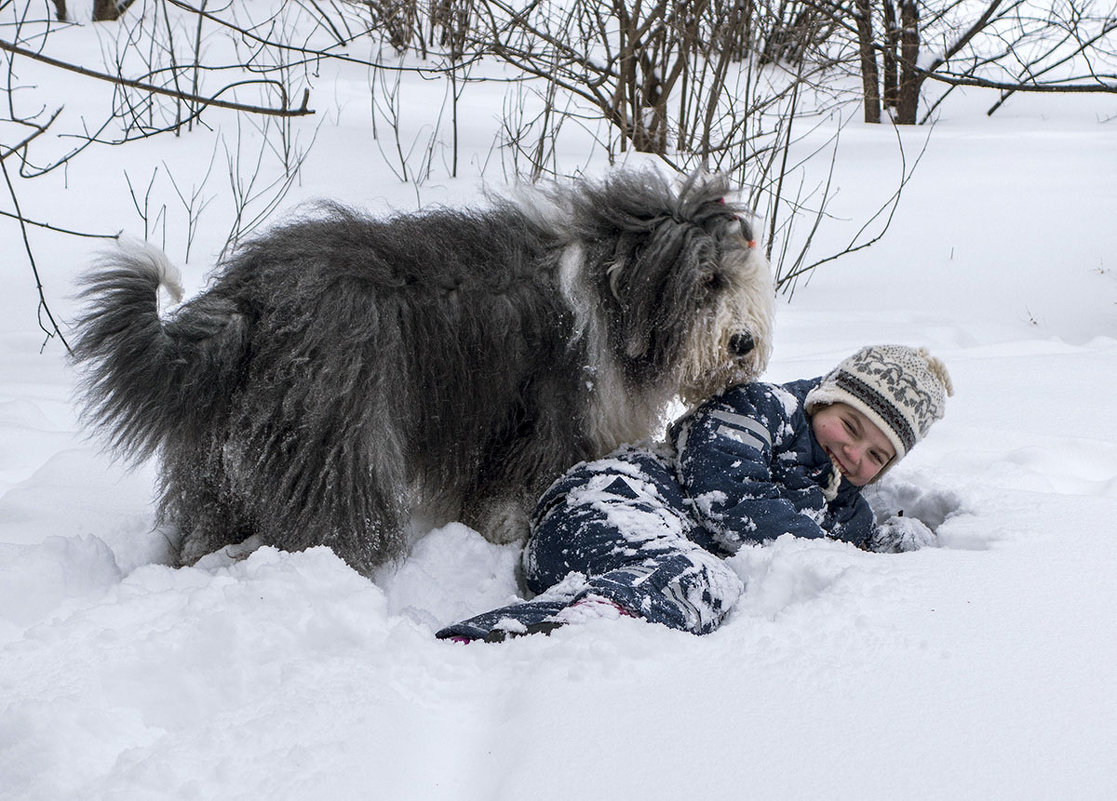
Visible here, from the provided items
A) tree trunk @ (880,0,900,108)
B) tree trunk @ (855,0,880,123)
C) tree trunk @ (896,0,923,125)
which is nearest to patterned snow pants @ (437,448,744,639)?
tree trunk @ (855,0,880,123)

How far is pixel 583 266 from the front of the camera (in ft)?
8.79

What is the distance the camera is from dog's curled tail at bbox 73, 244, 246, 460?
2.29 meters

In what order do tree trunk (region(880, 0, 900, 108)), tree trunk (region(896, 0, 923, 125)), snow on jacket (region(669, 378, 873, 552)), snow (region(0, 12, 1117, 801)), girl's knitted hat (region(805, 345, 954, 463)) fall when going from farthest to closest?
tree trunk (region(896, 0, 923, 125)) → tree trunk (region(880, 0, 900, 108)) → girl's knitted hat (region(805, 345, 954, 463)) → snow on jacket (region(669, 378, 873, 552)) → snow (region(0, 12, 1117, 801))

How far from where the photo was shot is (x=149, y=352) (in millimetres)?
2281

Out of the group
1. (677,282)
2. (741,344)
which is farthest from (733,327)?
(677,282)

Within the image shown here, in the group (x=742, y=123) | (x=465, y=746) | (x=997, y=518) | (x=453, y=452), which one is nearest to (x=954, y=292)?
(x=742, y=123)

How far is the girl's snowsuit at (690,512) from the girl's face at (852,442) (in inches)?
1.4

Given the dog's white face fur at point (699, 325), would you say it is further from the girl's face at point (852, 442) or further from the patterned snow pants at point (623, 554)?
the girl's face at point (852, 442)

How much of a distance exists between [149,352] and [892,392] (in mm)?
1930

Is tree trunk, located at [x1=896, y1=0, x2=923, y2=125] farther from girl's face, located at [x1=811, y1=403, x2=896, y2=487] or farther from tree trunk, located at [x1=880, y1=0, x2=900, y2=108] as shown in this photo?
girl's face, located at [x1=811, y1=403, x2=896, y2=487]

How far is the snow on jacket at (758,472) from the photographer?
8.59ft

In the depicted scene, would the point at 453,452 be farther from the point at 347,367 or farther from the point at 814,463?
the point at 814,463

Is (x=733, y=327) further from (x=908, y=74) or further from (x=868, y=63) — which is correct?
(x=908, y=74)

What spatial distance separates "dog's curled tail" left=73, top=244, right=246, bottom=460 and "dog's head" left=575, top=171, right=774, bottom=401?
0.95 metres
